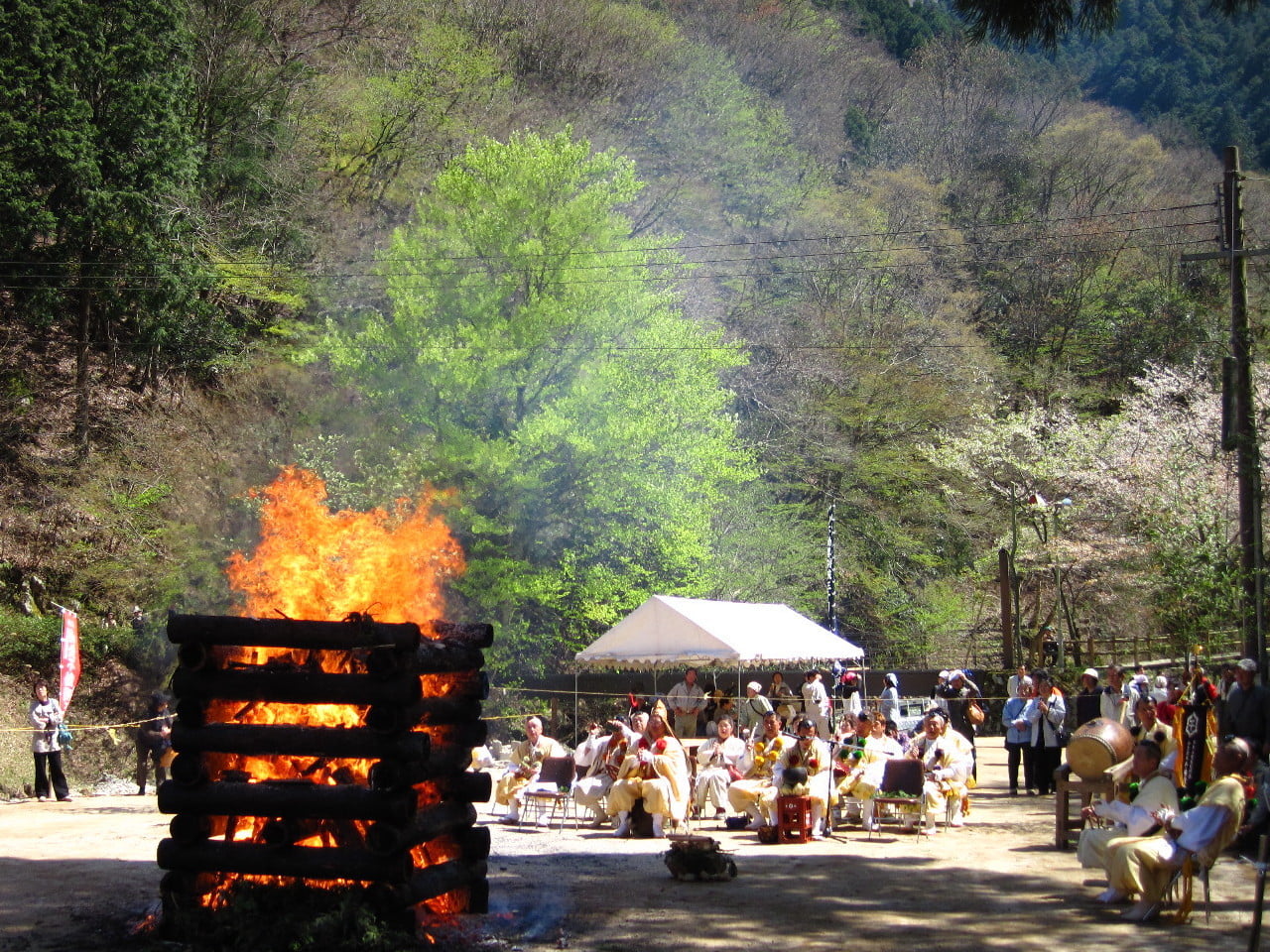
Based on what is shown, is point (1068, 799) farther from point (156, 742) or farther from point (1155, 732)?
point (156, 742)

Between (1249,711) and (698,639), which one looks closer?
(1249,711)

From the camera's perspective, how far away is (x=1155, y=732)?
1307 cm

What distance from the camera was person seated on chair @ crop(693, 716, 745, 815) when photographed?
657 inches

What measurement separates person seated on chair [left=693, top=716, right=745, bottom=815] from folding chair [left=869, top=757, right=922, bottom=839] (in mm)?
2346

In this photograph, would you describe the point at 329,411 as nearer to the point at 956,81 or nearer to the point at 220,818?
the point at 220,818

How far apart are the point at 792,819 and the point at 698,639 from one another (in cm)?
545

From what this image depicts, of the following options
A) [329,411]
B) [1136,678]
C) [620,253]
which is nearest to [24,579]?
[329,411]

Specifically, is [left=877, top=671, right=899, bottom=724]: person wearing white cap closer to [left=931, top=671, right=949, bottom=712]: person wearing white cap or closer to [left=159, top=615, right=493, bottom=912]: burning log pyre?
[left=931, top=671, right=949, bottom=712]: person wearing white cap

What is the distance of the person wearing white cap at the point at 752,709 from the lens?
2146 cm

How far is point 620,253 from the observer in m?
29.9

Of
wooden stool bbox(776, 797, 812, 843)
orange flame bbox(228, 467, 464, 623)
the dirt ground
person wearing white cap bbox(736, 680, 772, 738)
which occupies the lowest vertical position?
the dirt ground

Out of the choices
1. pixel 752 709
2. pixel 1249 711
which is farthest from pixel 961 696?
pixel 1249 711

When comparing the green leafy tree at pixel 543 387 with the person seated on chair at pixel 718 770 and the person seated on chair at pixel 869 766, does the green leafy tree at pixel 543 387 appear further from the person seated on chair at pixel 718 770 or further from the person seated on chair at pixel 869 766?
the person seated on chair at pixel 869 766

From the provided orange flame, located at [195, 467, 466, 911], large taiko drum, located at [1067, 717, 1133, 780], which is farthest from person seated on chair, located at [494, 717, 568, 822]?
large taiko drum, located at [1067, 717, 1133, 780]
